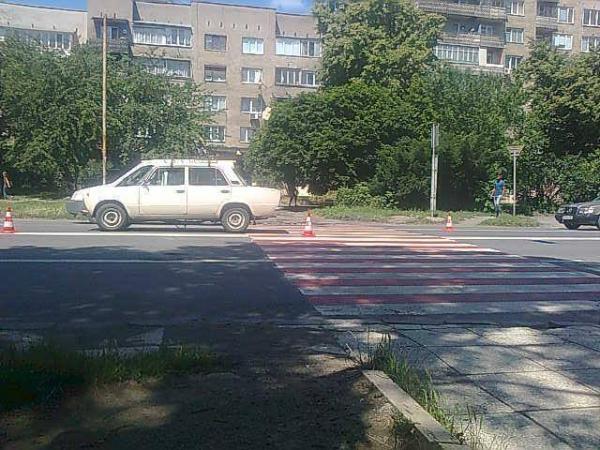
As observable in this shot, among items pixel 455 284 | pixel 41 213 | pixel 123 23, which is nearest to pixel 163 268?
pixel 455 284

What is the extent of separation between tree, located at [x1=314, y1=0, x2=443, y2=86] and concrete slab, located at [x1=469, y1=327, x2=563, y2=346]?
30.4m

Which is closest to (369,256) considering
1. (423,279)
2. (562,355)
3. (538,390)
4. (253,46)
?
(423,279)

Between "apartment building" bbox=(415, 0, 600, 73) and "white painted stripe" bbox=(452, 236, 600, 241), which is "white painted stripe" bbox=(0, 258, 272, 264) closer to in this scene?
"white painted stripe" bbox=(452, 236, 600, 241)

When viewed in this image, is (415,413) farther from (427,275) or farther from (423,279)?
(427,275)

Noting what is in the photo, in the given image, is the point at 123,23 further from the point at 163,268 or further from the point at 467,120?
the point at 163,268

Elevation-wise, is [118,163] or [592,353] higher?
[118,163]

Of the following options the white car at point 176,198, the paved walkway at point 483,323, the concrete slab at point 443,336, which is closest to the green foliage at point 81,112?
the white car at point 176,198

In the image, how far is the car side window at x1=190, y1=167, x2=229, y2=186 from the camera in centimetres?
1730

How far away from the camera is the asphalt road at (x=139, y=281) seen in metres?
7.36

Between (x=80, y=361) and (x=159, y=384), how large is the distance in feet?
2.23

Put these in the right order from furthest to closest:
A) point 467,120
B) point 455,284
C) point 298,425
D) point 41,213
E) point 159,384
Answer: point 467,120 → point 41,213 → point 455,284 → point 159,384 → point 298,425

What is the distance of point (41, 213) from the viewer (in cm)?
2298

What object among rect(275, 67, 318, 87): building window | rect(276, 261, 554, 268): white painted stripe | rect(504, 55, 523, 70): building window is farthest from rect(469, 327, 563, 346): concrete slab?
rect(504, 55, 523, 70): building window

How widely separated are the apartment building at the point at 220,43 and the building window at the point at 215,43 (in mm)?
69
